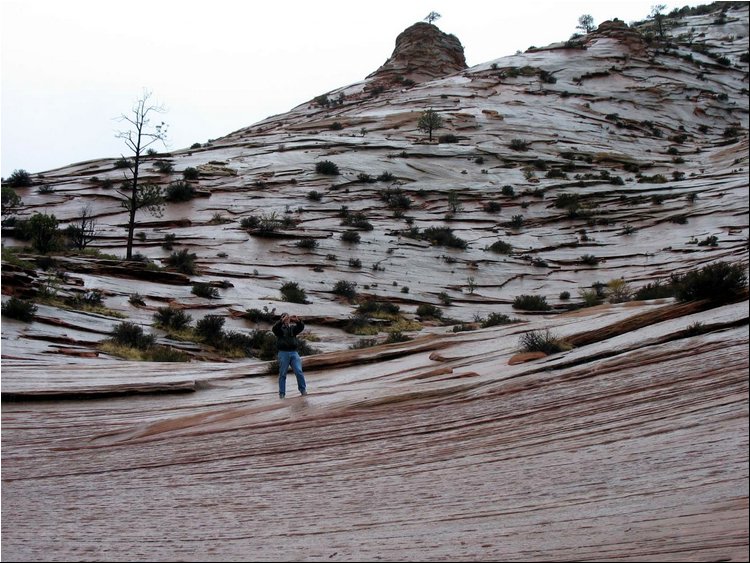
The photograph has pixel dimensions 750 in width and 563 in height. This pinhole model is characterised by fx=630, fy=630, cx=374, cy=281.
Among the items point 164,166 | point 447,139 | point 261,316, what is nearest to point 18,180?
point 164,166

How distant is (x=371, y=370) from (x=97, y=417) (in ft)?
14.4

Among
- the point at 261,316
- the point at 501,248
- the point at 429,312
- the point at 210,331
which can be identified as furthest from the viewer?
the point at 501,248

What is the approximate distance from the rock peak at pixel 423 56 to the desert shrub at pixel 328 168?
36.1 meters

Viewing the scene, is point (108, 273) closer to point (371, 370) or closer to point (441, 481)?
point (371, 370)

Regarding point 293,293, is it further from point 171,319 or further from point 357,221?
point 357,221

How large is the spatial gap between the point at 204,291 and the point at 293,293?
3113 millimetres

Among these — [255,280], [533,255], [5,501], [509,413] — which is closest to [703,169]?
[533,255]

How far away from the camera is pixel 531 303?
24.1 metres

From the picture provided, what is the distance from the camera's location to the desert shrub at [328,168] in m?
39.2

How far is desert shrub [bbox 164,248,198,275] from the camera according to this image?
77.5ft

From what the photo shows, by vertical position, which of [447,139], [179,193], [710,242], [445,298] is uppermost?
[447,139]

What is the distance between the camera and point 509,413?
21.6 ft

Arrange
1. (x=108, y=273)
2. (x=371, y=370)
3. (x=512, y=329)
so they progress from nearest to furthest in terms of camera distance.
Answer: (x=371, y=370) < (x=512, y=329) < (x=108, y=273)

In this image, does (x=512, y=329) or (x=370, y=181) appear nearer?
(x=512, y=329)
